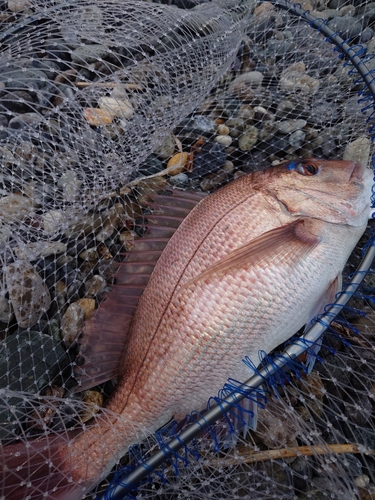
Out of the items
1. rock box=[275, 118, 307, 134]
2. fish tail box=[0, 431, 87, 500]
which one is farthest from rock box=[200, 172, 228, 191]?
fish tail box=[0, 431, 87, 500]

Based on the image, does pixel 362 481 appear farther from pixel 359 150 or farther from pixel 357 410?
pixel 359 150

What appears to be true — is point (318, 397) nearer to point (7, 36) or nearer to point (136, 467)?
point (136, 467)

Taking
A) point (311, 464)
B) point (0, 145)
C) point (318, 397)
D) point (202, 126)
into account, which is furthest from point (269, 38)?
point (311, 464)

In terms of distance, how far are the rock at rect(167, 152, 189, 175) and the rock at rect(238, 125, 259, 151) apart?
1.37 ft

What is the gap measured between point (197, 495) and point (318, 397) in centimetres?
78

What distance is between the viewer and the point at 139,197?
8.98 ft

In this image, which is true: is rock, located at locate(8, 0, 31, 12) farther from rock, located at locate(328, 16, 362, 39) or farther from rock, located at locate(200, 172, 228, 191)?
rock, located at locate(328, 16, 362, 39)

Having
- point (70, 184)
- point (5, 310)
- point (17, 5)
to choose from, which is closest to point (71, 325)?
point (5, 310)

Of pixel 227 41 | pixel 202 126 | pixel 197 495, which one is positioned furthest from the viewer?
pixel 202 126

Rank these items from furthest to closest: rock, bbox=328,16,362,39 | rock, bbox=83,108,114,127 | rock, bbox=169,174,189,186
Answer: rock, bbox=328,16,362,39, rock, bbox=169,174,189,186, rock, bbox=83,108,114,127

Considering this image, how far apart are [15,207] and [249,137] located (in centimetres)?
161

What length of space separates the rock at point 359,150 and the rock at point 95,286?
174 cm

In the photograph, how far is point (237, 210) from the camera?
2.06 m

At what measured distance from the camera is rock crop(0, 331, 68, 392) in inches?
85.8
